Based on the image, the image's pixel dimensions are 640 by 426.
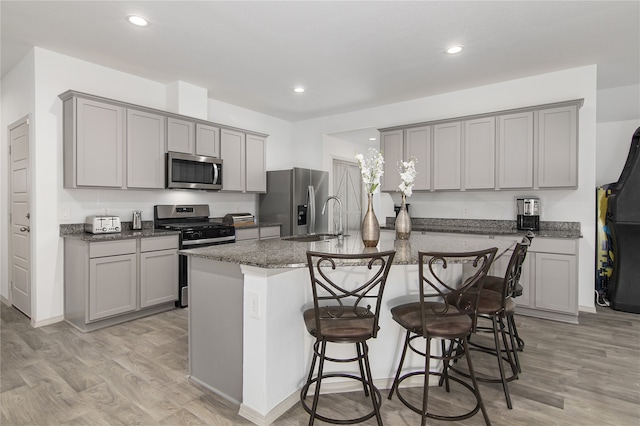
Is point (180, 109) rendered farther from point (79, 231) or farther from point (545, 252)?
point (545, 252)

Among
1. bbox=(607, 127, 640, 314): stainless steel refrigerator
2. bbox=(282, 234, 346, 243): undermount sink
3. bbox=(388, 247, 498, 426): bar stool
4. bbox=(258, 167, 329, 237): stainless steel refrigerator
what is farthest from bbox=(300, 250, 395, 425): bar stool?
bbox=(607, 127, 640, 314): stainless steel refrigerator

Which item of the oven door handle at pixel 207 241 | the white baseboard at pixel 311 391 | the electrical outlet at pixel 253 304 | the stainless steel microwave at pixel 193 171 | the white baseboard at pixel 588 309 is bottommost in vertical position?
the white baseboard at pixel 311 391

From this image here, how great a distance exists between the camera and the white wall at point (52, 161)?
3504 millimetres

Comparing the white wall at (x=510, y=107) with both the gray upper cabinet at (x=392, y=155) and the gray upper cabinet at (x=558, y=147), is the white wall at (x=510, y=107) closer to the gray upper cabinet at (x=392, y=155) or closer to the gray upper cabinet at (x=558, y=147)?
the gray upper cabinet at (x=558, y=147)

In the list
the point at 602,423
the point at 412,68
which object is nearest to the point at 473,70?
the point at 412,68

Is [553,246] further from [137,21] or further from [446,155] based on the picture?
[137,21]

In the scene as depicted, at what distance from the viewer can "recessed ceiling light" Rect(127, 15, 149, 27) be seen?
9.43 feet

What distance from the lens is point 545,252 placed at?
3768mm

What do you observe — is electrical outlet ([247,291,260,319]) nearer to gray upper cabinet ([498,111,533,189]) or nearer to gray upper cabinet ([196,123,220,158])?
gray upper cabinet ([196,123,220,158])

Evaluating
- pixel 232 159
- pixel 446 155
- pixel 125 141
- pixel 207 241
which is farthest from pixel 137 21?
pixel 446 155

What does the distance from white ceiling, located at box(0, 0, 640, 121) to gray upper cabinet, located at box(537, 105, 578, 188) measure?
583 millimetres

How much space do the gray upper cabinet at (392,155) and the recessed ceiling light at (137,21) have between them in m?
3.31

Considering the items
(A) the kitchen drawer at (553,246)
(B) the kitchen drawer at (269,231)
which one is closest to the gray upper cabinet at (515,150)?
(A) the kitchen drawer at (553,246)

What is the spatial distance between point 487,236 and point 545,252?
1.94 ft
